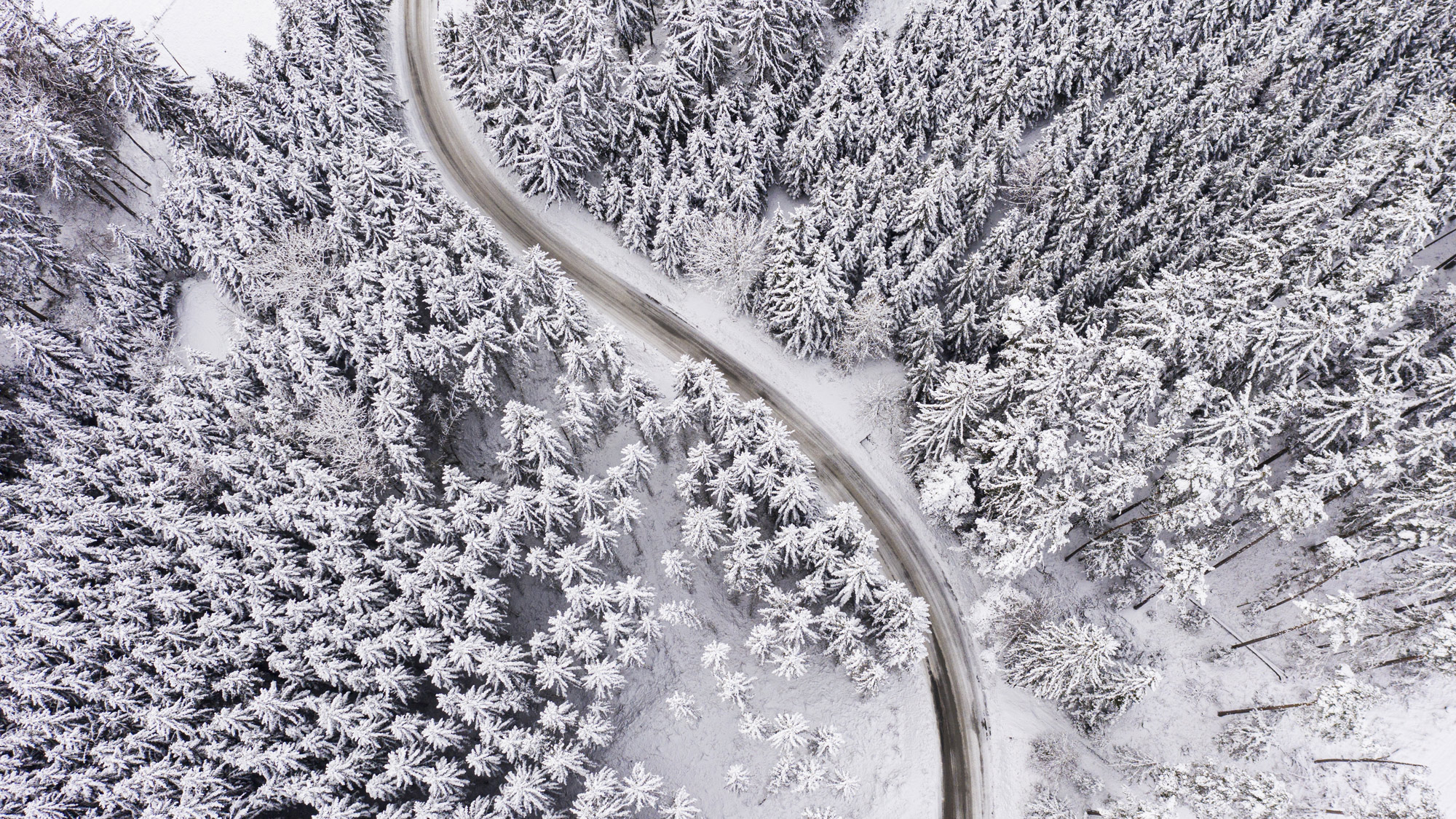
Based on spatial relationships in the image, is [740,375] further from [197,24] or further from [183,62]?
[197,24]

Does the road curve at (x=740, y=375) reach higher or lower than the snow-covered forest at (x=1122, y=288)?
lower

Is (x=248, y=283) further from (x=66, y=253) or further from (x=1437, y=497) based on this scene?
(x=1437, y=497)

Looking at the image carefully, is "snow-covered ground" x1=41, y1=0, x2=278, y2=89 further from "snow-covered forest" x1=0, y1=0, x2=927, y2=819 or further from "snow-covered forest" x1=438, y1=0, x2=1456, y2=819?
"snow-covered forest" x1=438, y1=0, x2=1456, y2=819

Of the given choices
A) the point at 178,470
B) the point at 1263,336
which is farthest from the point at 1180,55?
the point at 178,470

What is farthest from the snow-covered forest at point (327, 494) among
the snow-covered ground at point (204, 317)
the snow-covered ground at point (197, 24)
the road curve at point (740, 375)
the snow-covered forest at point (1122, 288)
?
the snow-covered forest at point (1122, 288)

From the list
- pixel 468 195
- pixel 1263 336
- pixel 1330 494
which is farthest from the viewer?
pixel 468 195

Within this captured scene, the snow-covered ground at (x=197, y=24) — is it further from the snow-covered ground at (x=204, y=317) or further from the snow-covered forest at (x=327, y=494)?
the snow-covered ground at (x=204, y=317)

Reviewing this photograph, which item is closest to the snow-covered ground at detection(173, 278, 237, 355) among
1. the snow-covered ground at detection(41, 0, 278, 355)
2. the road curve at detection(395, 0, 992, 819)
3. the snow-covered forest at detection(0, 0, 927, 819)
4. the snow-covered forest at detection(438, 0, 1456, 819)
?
the snow-covered ground at detection(41, 0, 278, 355)
